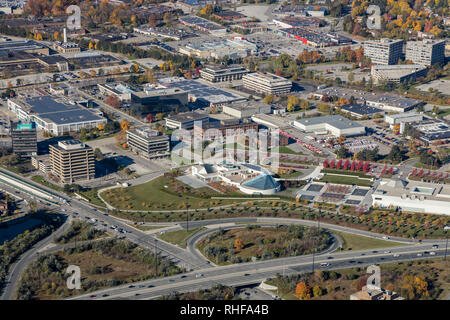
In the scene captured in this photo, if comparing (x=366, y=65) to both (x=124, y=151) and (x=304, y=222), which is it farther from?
(x=304, y=222)

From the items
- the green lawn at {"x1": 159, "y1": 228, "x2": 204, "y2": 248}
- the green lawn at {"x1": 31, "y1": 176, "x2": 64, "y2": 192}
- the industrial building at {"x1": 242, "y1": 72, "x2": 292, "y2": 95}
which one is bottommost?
the green lawn at {"x1": 159, "y1": 228, "x2": 204, "y2": 248}

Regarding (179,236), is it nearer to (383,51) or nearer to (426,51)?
(383,51)

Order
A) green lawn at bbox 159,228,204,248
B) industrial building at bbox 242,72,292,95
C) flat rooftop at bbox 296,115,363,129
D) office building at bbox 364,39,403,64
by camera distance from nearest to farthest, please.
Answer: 1. green lawn at bbox 159,228,204,248
2. flat rooftop at bbox 296,115,363,129
3. industrial building at bbox 242,72,292,95
4. office building at bbox 364,39,403,64

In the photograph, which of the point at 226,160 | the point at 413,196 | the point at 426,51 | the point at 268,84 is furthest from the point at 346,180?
the point at 426,51

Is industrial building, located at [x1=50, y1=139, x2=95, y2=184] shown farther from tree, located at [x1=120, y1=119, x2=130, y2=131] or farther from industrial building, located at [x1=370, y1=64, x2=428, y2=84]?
industrial building, located at [x1=370, y1=64, x2=428, y2=84]

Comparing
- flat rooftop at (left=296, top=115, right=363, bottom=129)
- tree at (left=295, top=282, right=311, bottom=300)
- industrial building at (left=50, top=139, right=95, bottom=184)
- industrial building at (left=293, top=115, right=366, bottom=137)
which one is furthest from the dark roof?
tree at (left=295, top=282, right=311, bottom=300)

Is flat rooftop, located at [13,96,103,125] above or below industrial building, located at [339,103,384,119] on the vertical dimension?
above

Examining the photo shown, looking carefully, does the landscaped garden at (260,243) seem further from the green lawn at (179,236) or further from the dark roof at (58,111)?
the dark roof at (58,111)
